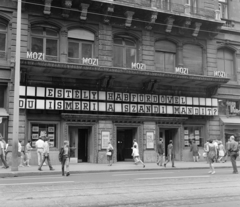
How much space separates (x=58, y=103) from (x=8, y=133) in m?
3.64

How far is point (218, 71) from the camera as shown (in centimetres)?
2661

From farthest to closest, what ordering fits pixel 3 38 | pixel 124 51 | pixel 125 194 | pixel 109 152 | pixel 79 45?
pixel 124 51
pixel 79 45
pixel 109 152
pixel 3 38
pixel 125 194

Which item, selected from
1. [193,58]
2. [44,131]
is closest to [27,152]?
[44,131]

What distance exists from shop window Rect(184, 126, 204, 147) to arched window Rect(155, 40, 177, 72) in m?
4.97

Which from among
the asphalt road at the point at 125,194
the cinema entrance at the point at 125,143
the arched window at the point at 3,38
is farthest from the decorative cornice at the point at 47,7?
the asphalt road at the point at 125,194

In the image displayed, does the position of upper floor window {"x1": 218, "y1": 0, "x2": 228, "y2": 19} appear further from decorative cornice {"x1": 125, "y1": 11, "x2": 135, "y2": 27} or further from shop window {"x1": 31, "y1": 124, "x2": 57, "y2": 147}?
shop window {"x1": 31, "y1": 124, "x2": 57, "y2": 147}

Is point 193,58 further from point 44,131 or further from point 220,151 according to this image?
point 44,131

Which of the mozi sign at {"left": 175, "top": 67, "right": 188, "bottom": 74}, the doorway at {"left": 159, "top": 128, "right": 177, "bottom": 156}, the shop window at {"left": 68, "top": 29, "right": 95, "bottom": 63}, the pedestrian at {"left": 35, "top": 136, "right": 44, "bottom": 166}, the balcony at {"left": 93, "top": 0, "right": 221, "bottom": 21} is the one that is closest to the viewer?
the pedestrian at {"left": 35, "top": 136, "right": 44, "bottom": 166}

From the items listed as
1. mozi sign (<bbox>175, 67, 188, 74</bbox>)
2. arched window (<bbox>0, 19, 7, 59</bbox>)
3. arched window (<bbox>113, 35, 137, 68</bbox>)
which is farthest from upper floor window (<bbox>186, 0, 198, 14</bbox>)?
arched window (<bbox>0, 19, 7, 59</bbox>)

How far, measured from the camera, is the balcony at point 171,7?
931 inches

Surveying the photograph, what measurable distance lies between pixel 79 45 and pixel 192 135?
11402 mm

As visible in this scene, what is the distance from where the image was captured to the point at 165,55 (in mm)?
25625

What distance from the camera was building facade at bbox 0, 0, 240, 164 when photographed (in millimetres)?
21141

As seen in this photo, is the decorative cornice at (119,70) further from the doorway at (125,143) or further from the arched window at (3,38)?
the doorway at (125,143)
